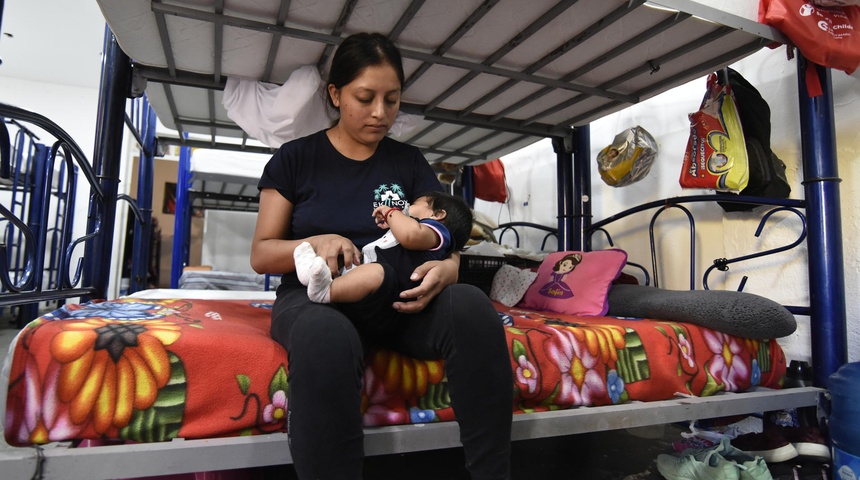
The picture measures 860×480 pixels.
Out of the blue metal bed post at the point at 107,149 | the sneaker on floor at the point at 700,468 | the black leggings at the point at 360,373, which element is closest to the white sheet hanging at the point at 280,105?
the blue metal bed post at the point at 107,149

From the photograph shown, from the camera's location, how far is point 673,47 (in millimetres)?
1748

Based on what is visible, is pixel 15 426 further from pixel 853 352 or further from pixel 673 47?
pixel 853 352

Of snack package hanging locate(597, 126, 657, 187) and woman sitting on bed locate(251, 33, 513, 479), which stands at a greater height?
snack package hanging locate(597, 126, 657, 187)

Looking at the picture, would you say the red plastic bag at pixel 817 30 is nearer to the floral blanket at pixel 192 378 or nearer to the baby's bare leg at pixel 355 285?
the floral blanket at pixel 192 378

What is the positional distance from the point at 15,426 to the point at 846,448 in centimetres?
224

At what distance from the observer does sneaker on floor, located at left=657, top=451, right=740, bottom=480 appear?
141 centimetres

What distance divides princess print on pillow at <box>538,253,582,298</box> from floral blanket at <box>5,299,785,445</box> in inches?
28.4

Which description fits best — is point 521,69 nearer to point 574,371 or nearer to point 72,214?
point 574,371

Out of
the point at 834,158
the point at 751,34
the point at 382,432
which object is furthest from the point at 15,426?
the point at 834,158

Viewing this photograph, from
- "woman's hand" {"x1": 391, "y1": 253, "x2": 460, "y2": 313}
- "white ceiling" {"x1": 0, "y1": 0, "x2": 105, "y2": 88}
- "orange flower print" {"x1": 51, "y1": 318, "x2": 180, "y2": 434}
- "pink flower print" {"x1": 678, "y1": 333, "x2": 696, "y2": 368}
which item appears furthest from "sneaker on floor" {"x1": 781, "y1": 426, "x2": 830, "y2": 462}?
"white ceiling" {"x1": 0, "y1": 0, "x2": 105, "y2": 88}

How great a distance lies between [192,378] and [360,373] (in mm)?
361

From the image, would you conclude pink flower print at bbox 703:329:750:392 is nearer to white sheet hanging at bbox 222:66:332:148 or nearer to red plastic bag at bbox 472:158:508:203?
white sheet hanging at bbox 222:66:332:148

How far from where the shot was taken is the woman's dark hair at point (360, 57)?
1.26 m

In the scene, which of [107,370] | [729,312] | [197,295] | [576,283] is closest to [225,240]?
[197,295]
